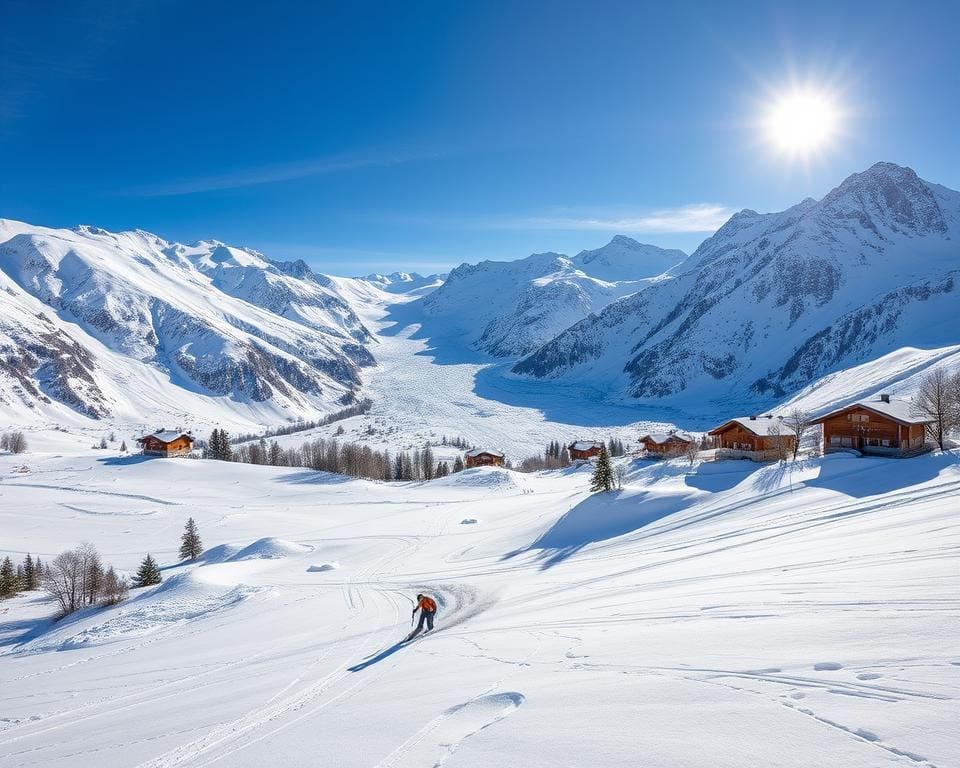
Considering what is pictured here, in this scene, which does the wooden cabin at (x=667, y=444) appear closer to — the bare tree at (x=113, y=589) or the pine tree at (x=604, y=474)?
the pine tree at (x=604, y=474)

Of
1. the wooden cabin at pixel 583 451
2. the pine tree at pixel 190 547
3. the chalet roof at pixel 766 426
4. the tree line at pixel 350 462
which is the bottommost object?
the pine tree at pixel 190 547

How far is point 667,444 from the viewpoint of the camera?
74.2 metres

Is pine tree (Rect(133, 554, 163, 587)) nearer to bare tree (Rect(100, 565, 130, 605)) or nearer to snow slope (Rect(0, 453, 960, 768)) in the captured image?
bare tree (Rect(100, 565, 130, 605))

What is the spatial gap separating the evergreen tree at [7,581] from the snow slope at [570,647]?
10.3 feet

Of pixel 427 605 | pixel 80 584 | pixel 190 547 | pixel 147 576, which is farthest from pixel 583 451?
pixel 427 605

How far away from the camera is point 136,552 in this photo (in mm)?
50438

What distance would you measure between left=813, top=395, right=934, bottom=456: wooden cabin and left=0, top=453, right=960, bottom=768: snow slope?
5.58 meters

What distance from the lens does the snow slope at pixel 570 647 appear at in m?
6.53

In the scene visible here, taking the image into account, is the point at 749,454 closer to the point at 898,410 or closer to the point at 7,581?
the point at 898,410

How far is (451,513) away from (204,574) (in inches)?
1064

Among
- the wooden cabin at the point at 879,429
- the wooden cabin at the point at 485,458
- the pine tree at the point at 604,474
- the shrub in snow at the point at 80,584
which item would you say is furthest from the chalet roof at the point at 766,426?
the shrub in snow at the point at 80,584

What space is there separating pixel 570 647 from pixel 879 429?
41812mm

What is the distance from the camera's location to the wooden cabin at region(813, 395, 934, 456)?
40.4 meters

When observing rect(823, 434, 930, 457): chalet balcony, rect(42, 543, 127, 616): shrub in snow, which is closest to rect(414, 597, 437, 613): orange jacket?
rect(42, 543, 127, 616): shrub in snow
